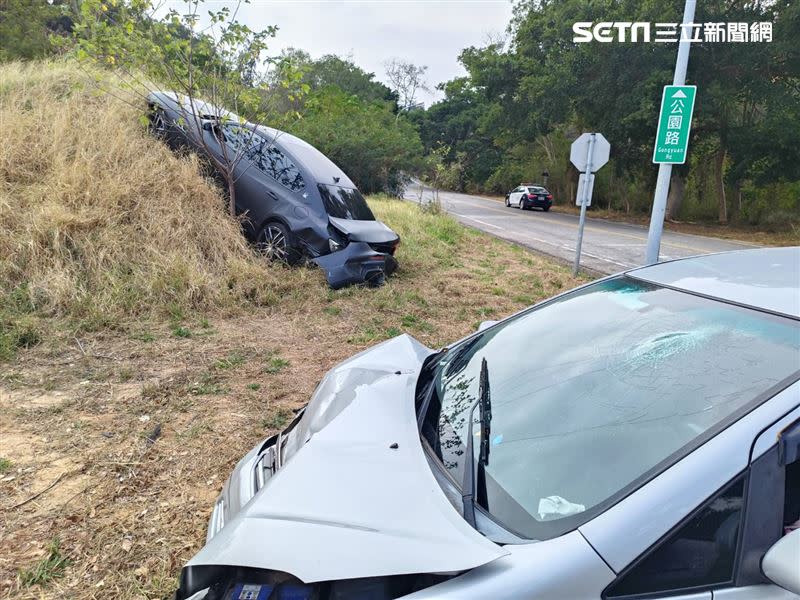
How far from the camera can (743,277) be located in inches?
72.9

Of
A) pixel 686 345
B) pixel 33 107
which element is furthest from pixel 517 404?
pixel 33 107

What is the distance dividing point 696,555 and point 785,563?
0.16m

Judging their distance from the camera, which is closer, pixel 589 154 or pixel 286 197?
pixel 286 197

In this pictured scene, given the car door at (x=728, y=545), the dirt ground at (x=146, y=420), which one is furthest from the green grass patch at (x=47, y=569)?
the car door at (x=728, y=545)

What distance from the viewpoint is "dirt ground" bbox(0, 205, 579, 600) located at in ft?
7.48

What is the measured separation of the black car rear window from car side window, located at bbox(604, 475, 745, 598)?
635 cm

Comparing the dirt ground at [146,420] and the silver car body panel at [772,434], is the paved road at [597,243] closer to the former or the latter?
the dirt ground at [146,420]

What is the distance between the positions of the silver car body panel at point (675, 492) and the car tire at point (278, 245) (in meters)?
6.33

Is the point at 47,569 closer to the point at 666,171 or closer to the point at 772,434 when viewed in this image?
the point at 772,434

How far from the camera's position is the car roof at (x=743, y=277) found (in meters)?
1.61

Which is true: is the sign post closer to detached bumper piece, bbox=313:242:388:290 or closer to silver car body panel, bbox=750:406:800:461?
detached bumper piece, bbox=313:242:388:290

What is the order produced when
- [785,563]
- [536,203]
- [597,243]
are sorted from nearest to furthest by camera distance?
[785,563]
[597,243]
[536,203]

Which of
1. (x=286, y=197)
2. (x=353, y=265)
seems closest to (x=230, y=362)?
(x=353, y=265)

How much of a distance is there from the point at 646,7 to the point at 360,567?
25.0 m
